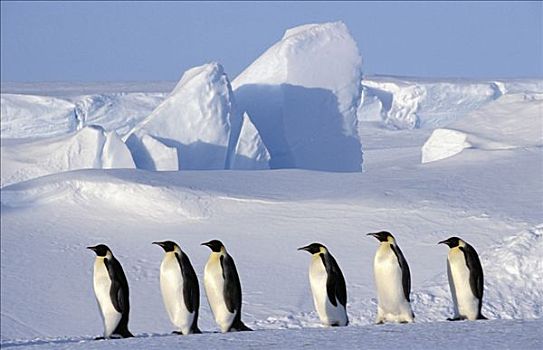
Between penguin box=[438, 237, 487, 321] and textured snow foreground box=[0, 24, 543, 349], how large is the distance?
0.42 meters

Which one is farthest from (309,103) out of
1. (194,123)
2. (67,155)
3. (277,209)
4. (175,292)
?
(175,292)

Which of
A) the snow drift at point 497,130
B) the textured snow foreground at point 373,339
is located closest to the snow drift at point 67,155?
the snow drift at point 497,130

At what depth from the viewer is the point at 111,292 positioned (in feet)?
23.1

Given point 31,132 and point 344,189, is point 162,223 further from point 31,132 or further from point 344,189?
point 31,132

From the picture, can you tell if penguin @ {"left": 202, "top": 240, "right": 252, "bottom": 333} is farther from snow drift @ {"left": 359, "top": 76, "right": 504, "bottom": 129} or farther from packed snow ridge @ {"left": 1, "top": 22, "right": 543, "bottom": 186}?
snow drift @ {"left": 359, "top": 76, "right": 504, "bottom": 129}

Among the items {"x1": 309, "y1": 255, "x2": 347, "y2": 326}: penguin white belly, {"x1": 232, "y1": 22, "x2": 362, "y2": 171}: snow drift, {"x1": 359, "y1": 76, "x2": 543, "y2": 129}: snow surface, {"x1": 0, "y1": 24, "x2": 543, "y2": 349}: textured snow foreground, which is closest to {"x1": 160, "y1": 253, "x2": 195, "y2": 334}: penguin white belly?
{"x1": 0, "y1": 24, "x2": 543, "y2": 349}: textured snow foreground

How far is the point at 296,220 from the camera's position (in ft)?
47.5

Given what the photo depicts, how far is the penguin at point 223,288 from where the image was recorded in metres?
6.97

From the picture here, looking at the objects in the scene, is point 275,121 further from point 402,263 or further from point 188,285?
point 188,285

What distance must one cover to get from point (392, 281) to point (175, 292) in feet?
4.54

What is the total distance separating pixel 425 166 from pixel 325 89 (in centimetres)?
470

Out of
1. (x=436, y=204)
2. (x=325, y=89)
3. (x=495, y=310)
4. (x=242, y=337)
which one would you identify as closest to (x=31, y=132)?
(x=325, y=89)

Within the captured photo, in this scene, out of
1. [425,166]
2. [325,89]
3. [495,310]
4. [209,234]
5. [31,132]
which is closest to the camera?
[495,310]

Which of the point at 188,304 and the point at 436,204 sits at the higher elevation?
the point at 188,304
